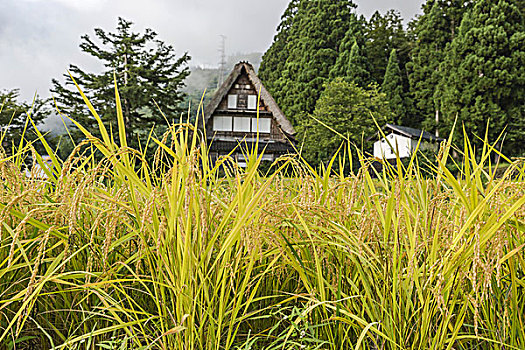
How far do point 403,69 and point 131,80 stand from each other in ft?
68.1

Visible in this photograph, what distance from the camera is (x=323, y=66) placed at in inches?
1064

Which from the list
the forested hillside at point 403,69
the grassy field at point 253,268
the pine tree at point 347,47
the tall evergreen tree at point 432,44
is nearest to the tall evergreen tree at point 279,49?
the forested hillside at point 403,69

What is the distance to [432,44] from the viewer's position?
26094 millimetres

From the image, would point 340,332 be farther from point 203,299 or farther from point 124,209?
point 124,209

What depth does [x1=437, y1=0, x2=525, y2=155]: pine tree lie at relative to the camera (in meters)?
20.1

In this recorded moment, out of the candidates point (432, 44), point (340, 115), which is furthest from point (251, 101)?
point (432, 44)

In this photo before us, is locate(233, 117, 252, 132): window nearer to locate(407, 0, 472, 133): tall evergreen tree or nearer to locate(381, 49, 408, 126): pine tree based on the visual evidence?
→ locate(381, 49, 408, 126): pine tree

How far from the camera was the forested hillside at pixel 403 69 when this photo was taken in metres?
20.3

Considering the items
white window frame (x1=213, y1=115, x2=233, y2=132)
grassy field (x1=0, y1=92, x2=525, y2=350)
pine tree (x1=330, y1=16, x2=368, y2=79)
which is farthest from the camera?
pine tree (x1=330, y1=16, x2=368, y2=79)

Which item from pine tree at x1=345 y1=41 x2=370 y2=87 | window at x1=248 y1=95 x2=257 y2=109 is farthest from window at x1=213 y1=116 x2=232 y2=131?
pine tree at x1=345 y1=41 x2=370 y2=87

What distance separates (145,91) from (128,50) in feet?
10.4

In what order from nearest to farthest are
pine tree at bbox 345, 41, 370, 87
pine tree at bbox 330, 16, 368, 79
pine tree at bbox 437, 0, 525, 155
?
pine tree at bbox 437, 0, 525, 155, pine tree at bbox 345, 41, 370, 87, pine tree at bbox 330, 16, 368, 79

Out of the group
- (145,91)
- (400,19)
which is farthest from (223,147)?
(400,19)

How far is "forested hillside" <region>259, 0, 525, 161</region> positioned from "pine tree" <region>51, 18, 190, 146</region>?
25.1 feet
